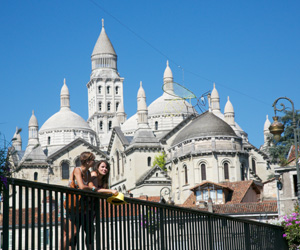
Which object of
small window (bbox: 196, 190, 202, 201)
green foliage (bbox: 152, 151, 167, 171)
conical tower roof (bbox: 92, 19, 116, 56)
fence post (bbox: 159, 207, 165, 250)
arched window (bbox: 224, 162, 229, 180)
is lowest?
fence post (bbox: 159, 207, 165, 250)

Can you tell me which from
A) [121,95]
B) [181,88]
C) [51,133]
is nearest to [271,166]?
[181,88]

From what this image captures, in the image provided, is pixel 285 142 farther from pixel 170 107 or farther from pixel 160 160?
pixel 170 107

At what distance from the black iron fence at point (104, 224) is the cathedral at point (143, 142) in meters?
27.8

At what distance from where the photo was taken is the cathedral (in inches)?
2837

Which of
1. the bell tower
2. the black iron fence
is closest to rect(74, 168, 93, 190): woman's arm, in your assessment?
the black iron fence

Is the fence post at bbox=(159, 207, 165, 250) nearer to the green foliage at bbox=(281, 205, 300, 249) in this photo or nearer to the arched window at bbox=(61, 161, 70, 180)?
the green foliage at bbox=(281, 205, 300, 249)

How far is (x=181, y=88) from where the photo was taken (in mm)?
86562

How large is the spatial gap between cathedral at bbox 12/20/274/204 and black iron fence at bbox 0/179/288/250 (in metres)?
27.8

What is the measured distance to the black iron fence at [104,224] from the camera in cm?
720

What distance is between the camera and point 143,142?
8531 centimetres

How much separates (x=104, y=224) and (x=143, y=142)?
7644 centimetres

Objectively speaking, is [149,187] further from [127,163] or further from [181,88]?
[181,88]

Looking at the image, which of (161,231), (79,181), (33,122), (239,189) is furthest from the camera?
(33,122)

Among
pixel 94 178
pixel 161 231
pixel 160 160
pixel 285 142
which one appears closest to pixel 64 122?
pixel 160 160
